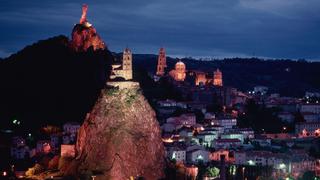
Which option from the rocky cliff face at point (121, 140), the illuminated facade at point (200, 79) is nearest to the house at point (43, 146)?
the rocky cliff face at point (121, 140)

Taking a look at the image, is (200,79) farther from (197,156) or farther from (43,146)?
(43,146)

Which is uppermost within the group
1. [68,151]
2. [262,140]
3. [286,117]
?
[286,117]

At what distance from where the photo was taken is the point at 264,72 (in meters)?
127

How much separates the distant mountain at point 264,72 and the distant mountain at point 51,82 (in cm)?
3769

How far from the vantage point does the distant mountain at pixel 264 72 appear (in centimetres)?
10894

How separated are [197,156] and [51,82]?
57.1 ft

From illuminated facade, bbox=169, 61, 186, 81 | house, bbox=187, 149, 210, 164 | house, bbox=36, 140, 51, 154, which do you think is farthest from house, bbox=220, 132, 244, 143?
illuminated facade, bbox=169, 61, 186, 81

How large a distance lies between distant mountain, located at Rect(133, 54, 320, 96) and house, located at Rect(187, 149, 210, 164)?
5072 cm

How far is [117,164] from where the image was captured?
123ft

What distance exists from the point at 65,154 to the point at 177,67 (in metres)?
50.9

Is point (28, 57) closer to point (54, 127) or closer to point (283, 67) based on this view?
point (54, 127)

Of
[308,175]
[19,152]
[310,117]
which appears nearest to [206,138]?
[308,175]

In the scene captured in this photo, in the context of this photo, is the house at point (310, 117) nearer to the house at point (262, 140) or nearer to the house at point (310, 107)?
the house at point (310, 107)

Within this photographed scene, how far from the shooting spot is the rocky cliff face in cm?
3753
